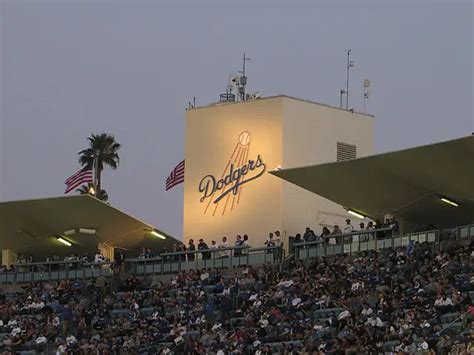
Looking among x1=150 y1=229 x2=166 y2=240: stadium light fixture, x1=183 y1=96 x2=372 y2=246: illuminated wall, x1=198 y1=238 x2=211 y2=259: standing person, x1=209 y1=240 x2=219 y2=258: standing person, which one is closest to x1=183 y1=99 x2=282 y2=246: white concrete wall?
x1=183 y1=96 x2=372 y2=246: illuminated wall

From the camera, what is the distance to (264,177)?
49.3 metres

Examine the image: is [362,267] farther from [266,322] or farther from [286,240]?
[286,240]

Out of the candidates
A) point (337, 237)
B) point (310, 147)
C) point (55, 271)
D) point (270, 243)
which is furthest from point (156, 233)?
point (337, 237)

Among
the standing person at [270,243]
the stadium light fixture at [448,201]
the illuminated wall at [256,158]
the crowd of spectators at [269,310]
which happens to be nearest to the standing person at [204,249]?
the crowd of spectators at [269,310]

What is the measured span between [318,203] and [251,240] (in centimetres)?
229

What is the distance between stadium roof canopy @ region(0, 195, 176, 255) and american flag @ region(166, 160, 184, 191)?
8.58 ft

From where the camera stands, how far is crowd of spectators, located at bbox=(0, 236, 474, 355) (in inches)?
1362

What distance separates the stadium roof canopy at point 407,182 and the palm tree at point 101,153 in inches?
1134

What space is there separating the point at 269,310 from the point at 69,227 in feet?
41.3

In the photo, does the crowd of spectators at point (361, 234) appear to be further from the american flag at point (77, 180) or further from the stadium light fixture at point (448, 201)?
the american flag at point (77, 180)

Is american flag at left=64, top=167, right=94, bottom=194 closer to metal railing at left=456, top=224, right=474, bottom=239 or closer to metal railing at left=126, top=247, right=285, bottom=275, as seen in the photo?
metal railing at left=126, top=247, right=285, bottom=275

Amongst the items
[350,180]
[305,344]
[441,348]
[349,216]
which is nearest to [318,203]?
[349,216]

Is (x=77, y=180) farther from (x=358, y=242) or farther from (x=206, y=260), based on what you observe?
(x=358, y=242)

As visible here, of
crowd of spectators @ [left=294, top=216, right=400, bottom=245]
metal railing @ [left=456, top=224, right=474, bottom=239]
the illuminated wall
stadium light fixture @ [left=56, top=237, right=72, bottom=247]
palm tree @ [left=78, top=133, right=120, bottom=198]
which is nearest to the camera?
metal railing @ [left=456, top=224, right=474, bottom=239]
